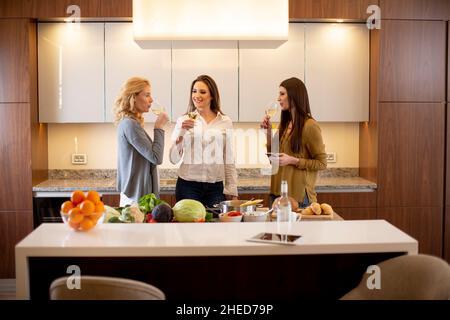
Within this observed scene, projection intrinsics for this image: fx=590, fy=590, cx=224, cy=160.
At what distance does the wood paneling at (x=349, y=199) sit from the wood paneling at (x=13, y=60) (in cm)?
238

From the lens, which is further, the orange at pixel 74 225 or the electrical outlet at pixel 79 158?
the electrical outlet at pixel 79 158

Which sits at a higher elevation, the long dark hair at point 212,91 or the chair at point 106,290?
the long dark hair at point 212,91

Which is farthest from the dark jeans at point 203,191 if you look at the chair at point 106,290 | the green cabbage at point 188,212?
the chair at point 106,290

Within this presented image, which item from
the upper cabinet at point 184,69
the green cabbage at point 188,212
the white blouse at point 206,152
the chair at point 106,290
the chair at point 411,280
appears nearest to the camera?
the chair at point 106,290

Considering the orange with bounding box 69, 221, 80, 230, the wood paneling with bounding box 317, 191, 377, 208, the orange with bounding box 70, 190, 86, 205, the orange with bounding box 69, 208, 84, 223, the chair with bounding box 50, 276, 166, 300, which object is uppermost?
the orange with bounding box 70, 190, 86, 205

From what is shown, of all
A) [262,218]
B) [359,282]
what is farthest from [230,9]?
[359,282]

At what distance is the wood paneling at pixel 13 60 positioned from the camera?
4.33 metres

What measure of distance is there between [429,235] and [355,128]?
1.07 m

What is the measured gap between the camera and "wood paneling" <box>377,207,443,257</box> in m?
4.55

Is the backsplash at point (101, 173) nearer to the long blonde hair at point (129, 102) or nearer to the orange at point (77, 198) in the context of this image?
the long blonde hair at point (129, 102)

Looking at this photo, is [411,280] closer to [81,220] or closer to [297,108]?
[81,220]

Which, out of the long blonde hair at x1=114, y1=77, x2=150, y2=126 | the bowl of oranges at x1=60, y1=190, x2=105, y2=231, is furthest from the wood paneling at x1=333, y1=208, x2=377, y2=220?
the bowl of oranges at x1=60, y1=190, x2=105, y2=231

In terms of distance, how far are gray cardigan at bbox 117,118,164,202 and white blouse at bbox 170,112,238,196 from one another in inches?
8.1

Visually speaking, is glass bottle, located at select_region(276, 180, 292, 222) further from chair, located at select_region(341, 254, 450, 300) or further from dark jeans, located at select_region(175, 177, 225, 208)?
dark jeans, located at select_region(175, 177, 225, 208)
